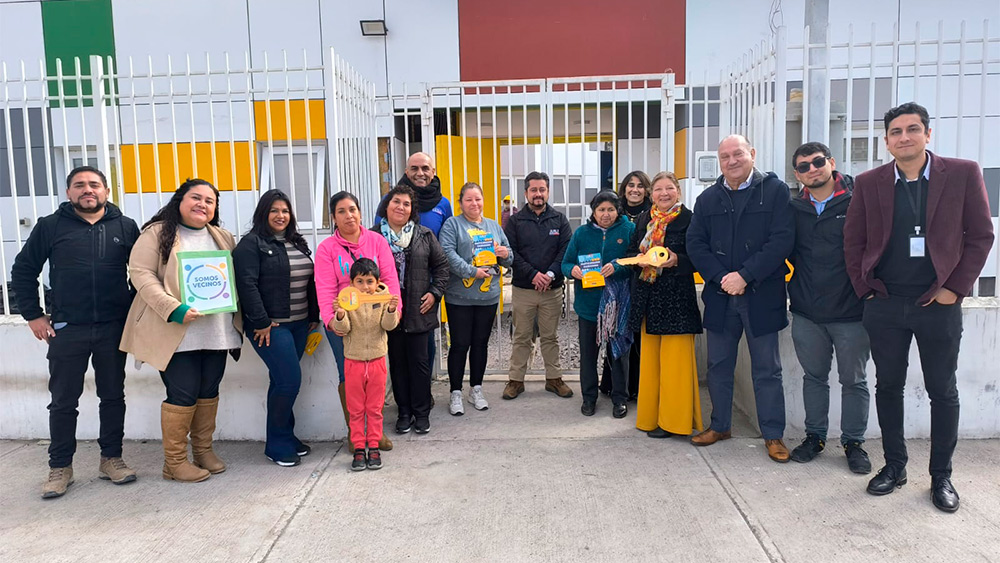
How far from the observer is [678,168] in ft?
30.1

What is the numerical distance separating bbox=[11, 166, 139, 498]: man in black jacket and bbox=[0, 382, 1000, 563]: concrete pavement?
0.46m

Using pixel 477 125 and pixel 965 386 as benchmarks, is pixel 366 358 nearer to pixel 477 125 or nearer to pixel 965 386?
pixel 477 125

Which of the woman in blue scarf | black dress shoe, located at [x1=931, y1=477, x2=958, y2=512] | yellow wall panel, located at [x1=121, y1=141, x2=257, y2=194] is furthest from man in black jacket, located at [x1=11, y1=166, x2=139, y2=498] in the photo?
yellow wall panel, located at [x1=121, y1=141, x2=257, y2=194]

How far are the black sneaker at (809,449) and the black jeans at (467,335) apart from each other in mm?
2252

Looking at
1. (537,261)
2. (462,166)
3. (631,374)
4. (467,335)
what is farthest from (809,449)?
(462,166)

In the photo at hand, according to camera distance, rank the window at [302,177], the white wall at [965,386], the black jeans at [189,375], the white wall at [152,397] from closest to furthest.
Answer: the black jeans at [189,375] < the white wall at [965,386] < the white wall at [152,397] < the window at [302,177]

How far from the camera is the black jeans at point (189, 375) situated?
12.1 feet

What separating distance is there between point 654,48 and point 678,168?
1.69 meters

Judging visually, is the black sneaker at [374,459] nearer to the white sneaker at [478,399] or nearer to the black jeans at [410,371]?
the black jeans at [410,371]

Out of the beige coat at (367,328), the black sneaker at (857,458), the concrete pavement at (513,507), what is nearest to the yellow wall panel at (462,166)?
the beige coat at (367,328)

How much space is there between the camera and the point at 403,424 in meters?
4.55

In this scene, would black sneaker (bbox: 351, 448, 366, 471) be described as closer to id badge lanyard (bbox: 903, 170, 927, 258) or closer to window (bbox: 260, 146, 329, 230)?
window (bbox: 260, 146, 329, 230)

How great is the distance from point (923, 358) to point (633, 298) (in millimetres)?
1672

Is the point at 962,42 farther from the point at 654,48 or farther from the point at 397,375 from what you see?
the point at 654,48
